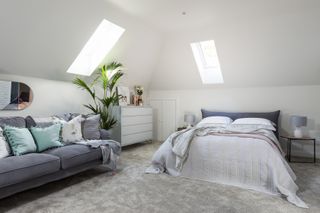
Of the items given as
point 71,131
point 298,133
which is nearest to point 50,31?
point 71,131

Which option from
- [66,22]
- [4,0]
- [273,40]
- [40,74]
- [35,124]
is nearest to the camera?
[4,0]

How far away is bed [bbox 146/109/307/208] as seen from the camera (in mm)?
2775

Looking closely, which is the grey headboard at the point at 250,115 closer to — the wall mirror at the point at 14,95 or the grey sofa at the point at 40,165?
the grey sofa at the point at 40,165

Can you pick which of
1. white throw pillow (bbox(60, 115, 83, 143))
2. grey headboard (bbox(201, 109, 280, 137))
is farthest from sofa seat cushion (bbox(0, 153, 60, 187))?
grey headboard (bbox(201, 109, 280, 137))

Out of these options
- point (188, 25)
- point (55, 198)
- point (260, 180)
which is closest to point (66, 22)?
point (188, 25)

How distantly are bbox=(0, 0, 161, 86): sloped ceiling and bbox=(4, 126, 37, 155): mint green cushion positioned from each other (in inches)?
47.5

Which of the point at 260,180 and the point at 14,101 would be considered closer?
the point at 260,180

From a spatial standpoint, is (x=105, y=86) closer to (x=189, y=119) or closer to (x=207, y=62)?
(x=189, y=119)

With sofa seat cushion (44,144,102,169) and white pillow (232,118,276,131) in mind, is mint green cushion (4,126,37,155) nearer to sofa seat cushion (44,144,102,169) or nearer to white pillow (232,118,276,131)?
sofa seat cushion (44,144,102,169)

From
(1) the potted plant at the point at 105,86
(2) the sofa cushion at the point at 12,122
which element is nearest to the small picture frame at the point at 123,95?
(1) the potted plant at the point at 105,86

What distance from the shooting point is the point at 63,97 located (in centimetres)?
427

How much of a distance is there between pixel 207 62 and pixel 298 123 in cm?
238

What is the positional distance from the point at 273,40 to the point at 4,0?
421cm

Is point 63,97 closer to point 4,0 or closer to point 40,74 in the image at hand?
point 40,74
